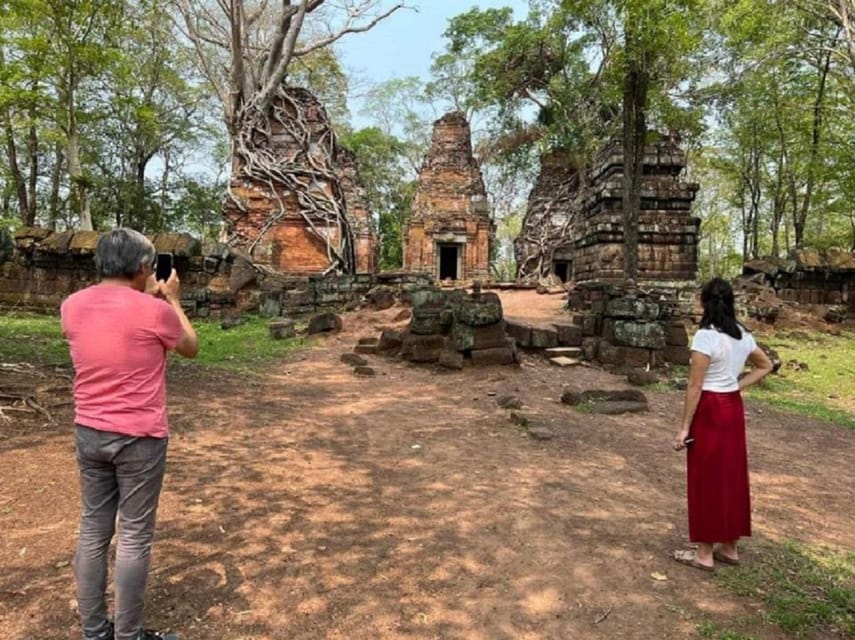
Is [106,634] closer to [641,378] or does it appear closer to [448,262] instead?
[641,378]

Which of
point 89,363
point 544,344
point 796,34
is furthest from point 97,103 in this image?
point 89,363

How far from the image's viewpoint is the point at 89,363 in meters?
2.01

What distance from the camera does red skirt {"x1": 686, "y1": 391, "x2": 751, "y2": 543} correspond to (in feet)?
9.44

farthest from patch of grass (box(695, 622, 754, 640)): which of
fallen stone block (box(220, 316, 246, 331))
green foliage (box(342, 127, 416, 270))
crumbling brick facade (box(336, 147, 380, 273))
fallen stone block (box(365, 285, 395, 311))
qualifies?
green foliage (box(342, 127, 416, 270))

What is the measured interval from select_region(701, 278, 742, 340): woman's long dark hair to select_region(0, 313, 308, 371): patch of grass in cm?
637

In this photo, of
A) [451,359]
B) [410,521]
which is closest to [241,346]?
[451,359]

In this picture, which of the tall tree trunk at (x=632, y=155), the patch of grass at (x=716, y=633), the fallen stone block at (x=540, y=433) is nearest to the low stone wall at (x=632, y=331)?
the tall tree trunk at (x=632, y=155)

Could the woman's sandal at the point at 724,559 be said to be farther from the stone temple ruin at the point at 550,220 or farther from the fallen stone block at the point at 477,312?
the stone temple ruin at the point at 550,220

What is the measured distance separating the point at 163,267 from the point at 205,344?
7.55m

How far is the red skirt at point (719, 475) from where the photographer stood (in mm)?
2877

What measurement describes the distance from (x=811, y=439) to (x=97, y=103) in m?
24.4

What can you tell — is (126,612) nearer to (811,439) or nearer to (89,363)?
(89,363)

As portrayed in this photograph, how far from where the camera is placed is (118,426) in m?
1.97

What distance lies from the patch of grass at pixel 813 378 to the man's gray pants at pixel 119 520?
284 inches
